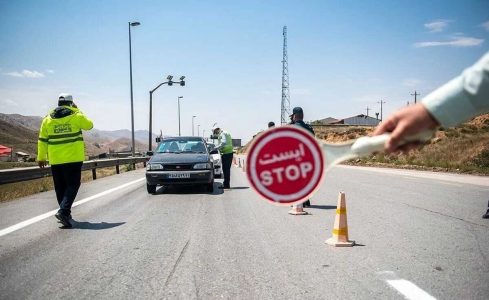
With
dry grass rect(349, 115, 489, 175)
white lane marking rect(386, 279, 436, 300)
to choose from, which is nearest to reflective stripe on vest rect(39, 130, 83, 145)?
white lane marking rect(386, 279, 436, 300)

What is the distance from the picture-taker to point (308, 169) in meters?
1.75

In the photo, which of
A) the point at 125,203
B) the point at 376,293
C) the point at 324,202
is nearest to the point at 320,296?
the point at 376,293

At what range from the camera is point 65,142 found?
734cm

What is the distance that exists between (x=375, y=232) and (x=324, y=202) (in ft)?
12.2

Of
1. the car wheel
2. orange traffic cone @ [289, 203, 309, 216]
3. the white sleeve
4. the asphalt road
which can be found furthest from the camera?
the car wheel

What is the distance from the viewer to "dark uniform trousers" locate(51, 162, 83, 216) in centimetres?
736

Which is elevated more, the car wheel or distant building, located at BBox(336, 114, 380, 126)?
distant building, located at BBox(336, 114, 380, 126)

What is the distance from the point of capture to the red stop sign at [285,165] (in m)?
1.74

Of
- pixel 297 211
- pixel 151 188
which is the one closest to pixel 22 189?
pixel 151 188

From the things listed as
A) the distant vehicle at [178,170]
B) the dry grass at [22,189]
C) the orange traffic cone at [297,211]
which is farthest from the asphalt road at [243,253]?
the dry grass at [22,189]

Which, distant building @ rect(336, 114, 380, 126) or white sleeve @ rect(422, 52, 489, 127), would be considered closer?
white sleeve @ rect(422, 52, 489, 127)

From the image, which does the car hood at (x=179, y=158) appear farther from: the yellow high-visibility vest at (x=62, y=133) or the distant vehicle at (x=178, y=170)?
the yellow high-visibility vest at (x=62, y=133)

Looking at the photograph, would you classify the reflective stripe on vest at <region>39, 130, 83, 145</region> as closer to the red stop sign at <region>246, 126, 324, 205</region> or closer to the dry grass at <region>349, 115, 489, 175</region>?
the red stop sign at <region>246, 126, 324, 205</region>

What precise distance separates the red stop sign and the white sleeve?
448 mm
